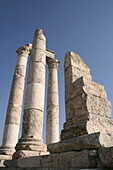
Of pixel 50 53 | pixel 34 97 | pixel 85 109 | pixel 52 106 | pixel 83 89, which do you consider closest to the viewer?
pixel 85 109

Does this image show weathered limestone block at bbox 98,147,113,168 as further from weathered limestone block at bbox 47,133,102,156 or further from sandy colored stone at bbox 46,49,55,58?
sandy colored stone at bbox 46,49,55,58

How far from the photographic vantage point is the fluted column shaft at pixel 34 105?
352 inches

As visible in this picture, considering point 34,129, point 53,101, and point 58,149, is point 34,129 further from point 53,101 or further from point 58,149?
point 53,101

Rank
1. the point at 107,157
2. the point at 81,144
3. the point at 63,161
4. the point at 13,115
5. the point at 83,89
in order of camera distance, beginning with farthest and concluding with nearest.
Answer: the point at 13,115, the point at 83,89, the point at 63,161, the point at 81,144, the point at 107,157

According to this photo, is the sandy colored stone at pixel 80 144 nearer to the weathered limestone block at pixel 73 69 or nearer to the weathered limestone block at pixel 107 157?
the weathered limestone block at pixel 107 157

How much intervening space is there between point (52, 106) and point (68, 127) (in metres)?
11.3

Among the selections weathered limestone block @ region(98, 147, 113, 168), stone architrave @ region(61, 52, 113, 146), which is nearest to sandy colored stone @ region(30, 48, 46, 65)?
stone architrave @ region(61, 52, 113, 146)

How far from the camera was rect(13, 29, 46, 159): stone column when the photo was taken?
8688 millimetres

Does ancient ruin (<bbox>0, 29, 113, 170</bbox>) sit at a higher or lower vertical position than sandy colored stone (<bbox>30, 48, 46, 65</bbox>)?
lower

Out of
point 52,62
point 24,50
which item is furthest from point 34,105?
point 52,62

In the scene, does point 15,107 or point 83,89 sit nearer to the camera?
point 83,89

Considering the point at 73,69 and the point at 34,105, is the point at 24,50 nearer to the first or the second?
the point at 34,105

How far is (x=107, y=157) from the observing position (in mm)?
3658

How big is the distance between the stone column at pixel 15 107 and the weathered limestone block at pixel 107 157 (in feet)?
35.6
